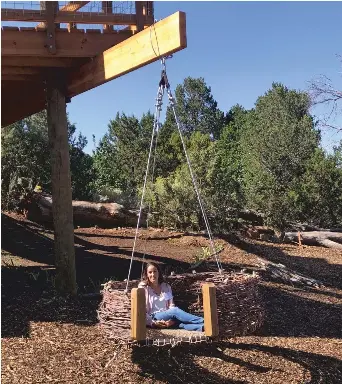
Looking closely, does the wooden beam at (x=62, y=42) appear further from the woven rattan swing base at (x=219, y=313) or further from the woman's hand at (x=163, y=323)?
the woman's hand at (x=163, y=323)

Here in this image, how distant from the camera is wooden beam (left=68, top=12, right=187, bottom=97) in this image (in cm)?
414

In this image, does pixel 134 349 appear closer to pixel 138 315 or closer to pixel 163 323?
pixel 163 323

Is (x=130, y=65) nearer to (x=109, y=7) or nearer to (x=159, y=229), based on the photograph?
(x=109, y=7)

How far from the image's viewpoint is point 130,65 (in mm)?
4812

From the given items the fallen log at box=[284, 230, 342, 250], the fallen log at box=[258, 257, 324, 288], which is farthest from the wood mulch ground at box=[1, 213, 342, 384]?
the fallen log at box=[284, 230, 342, 250]

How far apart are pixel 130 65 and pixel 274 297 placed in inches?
160

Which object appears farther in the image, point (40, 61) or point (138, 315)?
point (40, 61)

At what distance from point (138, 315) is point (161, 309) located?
86 cm

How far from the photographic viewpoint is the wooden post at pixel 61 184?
6363mm

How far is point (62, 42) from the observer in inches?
215

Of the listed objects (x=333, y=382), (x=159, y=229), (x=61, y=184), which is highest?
(x=61, y=184)

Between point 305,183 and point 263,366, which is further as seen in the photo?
point 305,183

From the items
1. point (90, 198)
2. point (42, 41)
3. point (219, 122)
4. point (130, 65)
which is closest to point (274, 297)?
point (130, 65)

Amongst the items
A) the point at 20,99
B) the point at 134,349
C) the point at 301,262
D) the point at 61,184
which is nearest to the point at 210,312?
the point at 134,349
